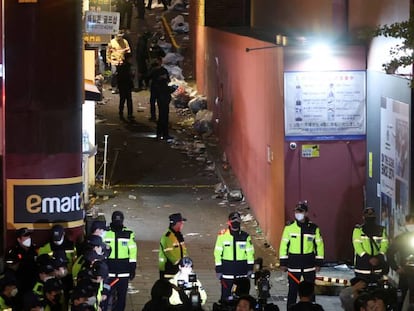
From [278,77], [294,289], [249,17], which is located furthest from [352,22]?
[249,17]

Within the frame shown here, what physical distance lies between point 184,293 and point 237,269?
8.13 feet

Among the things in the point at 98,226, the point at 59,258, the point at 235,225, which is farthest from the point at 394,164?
the point at 59,258

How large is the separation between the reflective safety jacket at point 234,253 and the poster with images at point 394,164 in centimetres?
235

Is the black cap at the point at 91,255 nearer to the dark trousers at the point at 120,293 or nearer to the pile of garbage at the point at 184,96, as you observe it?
the dark trousers at the point at 120,293

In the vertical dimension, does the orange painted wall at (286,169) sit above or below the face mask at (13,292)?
above

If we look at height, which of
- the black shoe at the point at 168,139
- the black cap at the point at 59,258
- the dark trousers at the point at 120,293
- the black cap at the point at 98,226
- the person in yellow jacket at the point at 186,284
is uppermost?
the black shoe at the point at 168,139

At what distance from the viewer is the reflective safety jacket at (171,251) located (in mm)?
14938

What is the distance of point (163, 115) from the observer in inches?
1081

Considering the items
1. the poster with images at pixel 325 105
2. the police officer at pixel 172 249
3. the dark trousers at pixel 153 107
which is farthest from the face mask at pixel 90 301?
the dark trousers at pixel 153 107

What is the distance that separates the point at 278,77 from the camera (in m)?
17.9

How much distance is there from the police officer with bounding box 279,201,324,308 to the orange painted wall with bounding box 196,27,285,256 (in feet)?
8.70

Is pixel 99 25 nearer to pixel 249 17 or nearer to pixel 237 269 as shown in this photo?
pixel 237 269

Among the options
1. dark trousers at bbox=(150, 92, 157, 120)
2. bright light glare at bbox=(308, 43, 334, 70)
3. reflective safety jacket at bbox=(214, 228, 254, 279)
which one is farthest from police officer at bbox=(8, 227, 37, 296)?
dark trousers at bbox=(150, 92, 157, 120)

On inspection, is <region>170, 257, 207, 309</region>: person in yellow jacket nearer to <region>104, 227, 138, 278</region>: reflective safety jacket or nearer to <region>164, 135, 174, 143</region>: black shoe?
<region>104, 227, 138, 278</region>: reflective safety jacket
